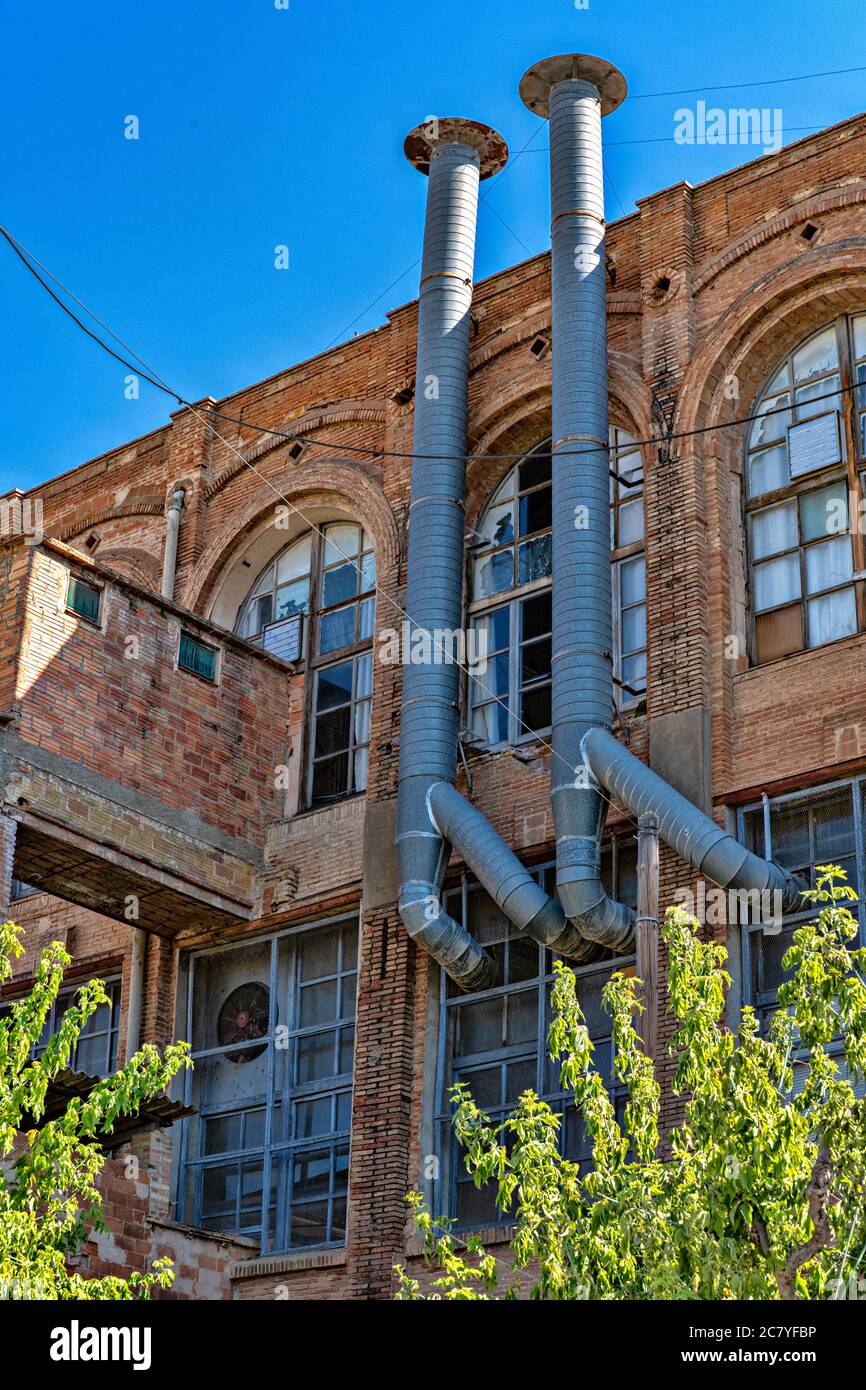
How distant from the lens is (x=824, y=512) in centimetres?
1978

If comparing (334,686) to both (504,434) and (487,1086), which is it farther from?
(487,1086)

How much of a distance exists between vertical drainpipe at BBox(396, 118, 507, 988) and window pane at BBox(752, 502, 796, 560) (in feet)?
10.1

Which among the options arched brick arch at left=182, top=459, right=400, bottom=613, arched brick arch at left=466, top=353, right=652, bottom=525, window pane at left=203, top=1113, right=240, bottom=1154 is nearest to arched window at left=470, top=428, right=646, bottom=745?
arched brick arch at left=466, top=353, right=652, bottom=525

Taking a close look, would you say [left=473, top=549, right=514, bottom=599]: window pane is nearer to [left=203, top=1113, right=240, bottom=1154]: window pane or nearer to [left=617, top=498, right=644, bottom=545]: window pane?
[left=617, top=498, right=644, bottom=545]: window pane

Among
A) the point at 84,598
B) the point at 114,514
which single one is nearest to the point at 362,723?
the point at 84,598

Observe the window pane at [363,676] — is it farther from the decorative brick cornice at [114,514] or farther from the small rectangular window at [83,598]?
the decorative brick cornice at [114,514]

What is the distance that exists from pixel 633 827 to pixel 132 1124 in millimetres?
5426

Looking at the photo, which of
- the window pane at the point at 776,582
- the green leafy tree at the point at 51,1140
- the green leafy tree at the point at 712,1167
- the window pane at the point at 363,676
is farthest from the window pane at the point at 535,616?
the green leafy tree at the point at 712,1167

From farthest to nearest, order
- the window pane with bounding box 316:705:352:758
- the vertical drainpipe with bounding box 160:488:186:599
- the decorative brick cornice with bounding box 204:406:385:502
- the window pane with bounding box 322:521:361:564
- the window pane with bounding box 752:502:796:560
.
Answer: the vertical drainpipe with bounding box 160:488:186:599 < the window pane with bounding box 322:521:361:564 < the decorative brick cornice with bounding box 204:406:385:502 < the window pane with bounding box 316:705:352:758 < the window pane with bounding box 752:502:796:560

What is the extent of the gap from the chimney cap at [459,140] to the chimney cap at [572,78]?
0.68 meters

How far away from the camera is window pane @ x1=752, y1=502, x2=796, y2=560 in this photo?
789 inches

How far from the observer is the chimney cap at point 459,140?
22875mm

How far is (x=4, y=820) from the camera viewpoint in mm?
19172
